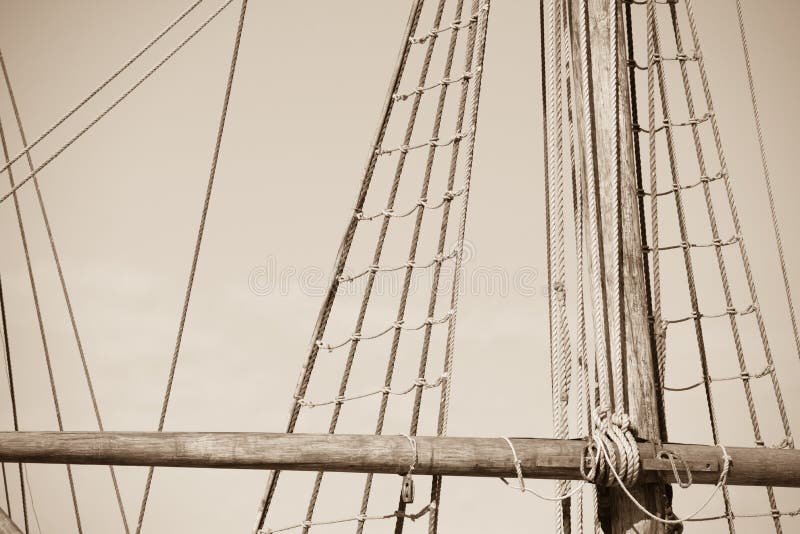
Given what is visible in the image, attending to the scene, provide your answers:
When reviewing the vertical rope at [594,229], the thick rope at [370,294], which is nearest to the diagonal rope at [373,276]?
the thick rope at [370,294]

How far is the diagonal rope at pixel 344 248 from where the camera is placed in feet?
12.6

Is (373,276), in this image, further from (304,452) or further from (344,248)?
(304,452)

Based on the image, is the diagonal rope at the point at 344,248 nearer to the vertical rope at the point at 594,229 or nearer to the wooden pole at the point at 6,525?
the wooden pole at the point at 6,525

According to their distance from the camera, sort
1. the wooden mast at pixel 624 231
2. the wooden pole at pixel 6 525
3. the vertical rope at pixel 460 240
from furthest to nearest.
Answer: the vertical rope at pixel 460 240, the wooden mast at pixel 624 231, the wooden pole at pixel 6 525

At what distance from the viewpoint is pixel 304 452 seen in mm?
2855

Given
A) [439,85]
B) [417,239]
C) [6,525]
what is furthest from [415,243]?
[6,525]

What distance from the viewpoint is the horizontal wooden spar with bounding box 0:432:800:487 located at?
2.85 meters

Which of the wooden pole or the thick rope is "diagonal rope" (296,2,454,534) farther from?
the wooden pole

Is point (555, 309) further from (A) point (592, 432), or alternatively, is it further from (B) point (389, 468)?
(B) point (389, 468)

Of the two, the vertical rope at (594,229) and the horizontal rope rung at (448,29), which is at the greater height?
the horizontal rope rung at (448,29)

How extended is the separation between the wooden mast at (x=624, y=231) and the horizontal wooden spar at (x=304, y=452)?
206mm

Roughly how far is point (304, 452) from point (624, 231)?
5.79 ft

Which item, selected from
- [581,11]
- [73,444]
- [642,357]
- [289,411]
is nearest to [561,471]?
[642,357]

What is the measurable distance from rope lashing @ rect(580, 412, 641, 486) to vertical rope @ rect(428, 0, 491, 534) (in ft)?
2.96
